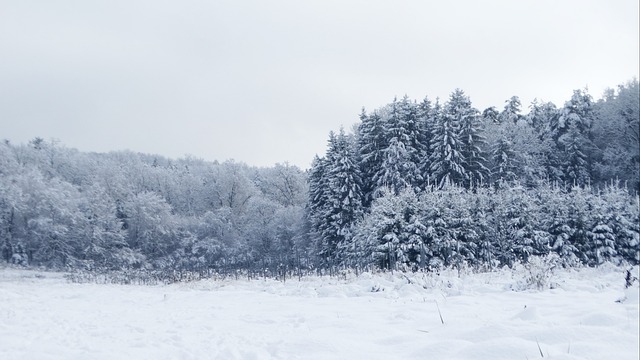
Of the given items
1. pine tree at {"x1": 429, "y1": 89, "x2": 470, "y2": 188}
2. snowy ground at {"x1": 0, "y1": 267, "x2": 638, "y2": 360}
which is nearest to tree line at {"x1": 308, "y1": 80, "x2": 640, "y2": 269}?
pine tree at {"x1": 429, "y1": 89, "x2": 470, "y2": 188}

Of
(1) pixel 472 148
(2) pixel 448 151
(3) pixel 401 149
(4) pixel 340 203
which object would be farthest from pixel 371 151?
(1) pixel 472 148

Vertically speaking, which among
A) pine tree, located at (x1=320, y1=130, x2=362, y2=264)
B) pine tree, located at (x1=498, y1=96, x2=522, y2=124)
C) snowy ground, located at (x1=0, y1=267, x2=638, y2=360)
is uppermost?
pine tree, located at (x1=498, y1=96, x2=522, y2=124)

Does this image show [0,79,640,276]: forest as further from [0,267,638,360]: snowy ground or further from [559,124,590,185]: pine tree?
[0,267,638,360]: snowy ground

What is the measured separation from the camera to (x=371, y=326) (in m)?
6.91

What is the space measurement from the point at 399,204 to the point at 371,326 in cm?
1794

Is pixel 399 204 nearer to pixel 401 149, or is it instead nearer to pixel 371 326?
pixel 401 149

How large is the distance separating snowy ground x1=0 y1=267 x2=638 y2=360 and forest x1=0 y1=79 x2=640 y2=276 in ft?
17.5

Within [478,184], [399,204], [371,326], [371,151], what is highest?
[371,151]

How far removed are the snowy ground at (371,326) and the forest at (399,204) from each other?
533cm

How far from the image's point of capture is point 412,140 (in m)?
38.8

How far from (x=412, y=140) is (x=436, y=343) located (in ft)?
114

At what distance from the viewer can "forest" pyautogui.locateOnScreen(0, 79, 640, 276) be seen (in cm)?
2295

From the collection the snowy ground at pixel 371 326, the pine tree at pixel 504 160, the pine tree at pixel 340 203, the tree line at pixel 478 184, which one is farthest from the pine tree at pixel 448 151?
the snowy ground at pixel 371 326

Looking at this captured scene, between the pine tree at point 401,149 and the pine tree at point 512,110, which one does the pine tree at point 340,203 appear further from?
the pine tree at point 512,110
